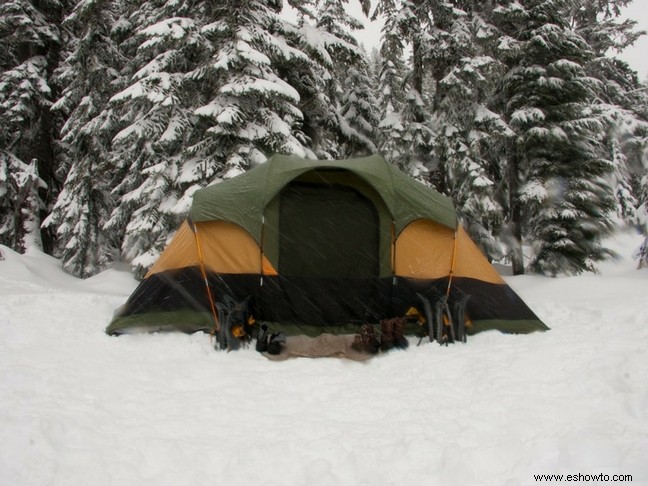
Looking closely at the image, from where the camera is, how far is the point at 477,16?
12969 millimetres

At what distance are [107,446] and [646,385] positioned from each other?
404 cm

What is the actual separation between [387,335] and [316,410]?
2002 millimetres

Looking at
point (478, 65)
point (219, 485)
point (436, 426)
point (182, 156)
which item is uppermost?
point (478, 65)

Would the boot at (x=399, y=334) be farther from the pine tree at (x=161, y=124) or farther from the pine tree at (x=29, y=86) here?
the pine tree at (x=29, y=86)

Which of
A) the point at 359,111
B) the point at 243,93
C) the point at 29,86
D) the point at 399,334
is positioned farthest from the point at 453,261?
the point at 29,86

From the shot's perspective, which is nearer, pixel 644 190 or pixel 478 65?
pixel 478 65

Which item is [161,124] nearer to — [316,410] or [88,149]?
[88,149]

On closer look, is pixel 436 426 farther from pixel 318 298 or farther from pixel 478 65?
pixel 478 65

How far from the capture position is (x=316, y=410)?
368 cm

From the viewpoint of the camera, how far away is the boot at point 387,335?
5.43 meters

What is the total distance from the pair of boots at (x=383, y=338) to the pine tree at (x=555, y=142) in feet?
25.6

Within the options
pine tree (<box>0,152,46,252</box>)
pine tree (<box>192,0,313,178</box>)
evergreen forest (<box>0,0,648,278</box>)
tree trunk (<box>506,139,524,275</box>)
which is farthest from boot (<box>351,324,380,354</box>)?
pine tree (<box>0,152,46,252</box>)

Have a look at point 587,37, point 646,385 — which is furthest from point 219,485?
point 587,37

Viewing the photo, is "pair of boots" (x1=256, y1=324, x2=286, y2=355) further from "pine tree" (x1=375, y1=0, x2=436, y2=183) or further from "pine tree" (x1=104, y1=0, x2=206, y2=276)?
"pine tree" (x1=375, y1=0, x2=436, y2=183)
